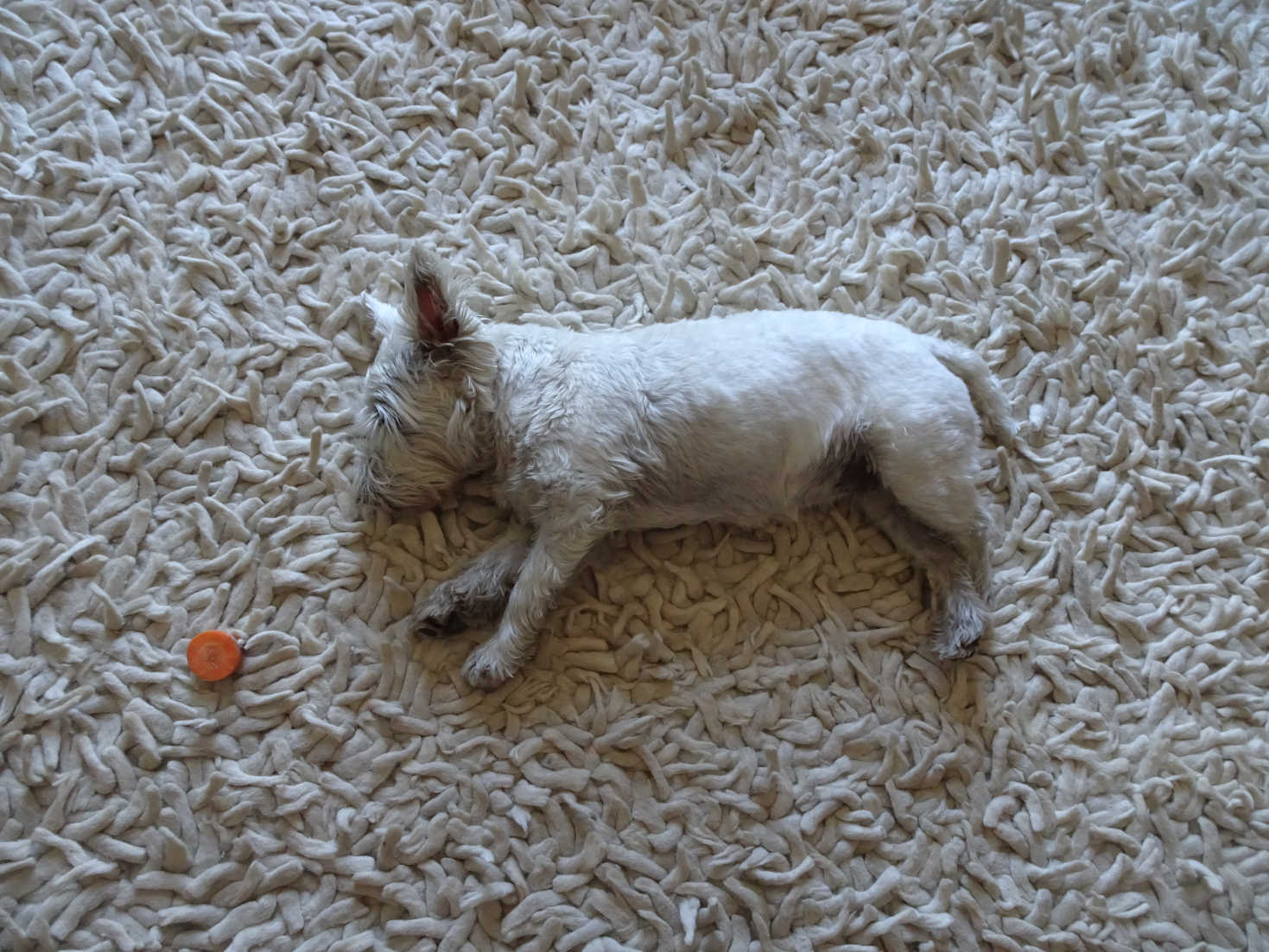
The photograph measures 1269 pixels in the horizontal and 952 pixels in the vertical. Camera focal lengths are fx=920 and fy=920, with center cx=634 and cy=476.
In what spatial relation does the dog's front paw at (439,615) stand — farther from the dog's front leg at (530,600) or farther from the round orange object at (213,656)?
the round orange object at (213,656)

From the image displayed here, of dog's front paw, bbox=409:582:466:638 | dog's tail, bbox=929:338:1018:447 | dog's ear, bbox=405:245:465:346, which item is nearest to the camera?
dog's ear, bbox=405:245:465:346

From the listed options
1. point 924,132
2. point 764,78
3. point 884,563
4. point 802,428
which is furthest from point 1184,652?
point 764,78

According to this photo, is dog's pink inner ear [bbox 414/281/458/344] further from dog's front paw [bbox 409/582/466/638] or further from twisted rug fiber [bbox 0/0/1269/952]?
dog's front paw [bbox 409/582/466/638]

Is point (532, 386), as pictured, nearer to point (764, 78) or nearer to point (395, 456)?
point (395, 456)

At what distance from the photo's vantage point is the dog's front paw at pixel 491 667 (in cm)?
213

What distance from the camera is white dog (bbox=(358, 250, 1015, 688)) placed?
2.11 metres

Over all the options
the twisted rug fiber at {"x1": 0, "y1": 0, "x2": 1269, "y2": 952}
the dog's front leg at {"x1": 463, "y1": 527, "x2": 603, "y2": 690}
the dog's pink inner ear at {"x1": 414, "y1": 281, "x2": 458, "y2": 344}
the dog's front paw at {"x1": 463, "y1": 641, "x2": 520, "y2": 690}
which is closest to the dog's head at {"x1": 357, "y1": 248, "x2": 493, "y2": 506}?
the dog's pink inner ear at {"x1": 414, "y1": 281, "x2": 458, "y2": 344}

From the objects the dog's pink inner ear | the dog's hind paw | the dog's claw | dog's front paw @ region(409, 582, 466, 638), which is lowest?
the dog's hind paw

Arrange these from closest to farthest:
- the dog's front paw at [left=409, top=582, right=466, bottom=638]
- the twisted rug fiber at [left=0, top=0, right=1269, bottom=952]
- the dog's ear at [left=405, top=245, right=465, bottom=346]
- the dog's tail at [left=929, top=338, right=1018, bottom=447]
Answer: the dog's ear at [left=405, top=245, right=465, bottom=346], the twisted rug fiber at [left=0, top=0, right=1269, bottom=952], the dog's front paw at [left=409, top=582, right=466, bottom=638], the dog's tail at [left=929, top=338, right=1018, bottom=447]

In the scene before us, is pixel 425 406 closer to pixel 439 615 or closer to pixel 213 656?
pixel 439 615

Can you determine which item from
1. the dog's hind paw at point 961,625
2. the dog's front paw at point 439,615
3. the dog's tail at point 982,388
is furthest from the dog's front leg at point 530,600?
the dog's tail at point 982,388

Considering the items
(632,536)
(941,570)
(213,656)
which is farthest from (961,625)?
(213,656)

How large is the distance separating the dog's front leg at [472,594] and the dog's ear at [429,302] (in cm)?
54

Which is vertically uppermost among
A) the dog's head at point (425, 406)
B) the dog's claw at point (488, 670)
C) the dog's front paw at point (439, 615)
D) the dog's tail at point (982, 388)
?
the dog's head at point (425, 406)
